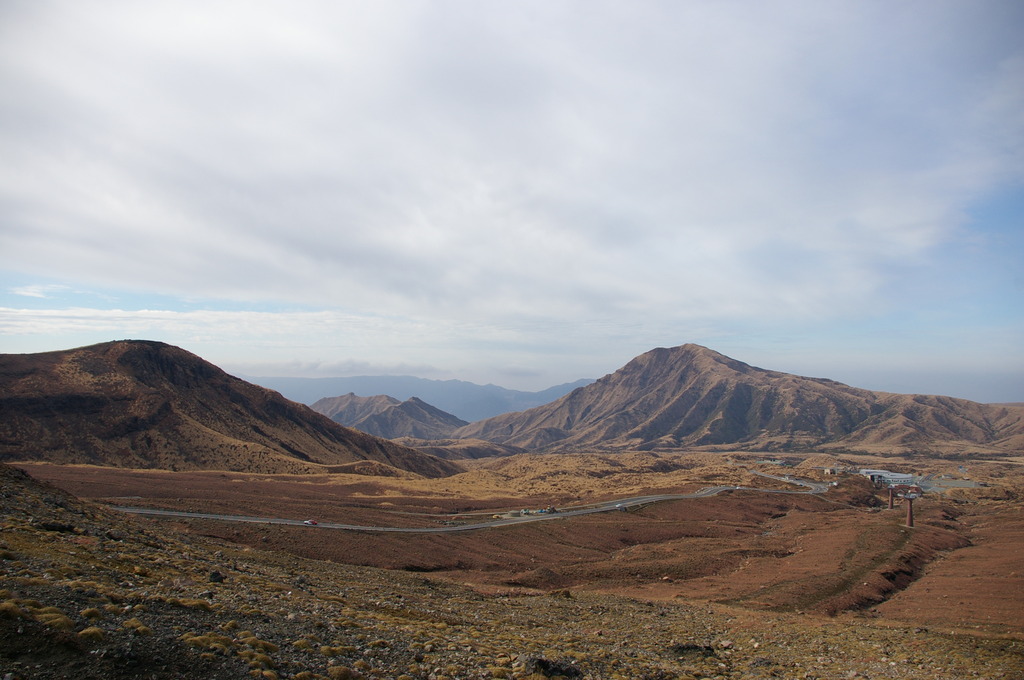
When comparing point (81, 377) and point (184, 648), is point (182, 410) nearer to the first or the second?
point (81, 377)

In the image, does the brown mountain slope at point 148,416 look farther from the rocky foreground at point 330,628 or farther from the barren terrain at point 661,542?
the rocky foreground at point 330,628

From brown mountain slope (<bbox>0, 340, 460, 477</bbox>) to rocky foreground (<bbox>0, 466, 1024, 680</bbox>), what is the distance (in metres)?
90.7

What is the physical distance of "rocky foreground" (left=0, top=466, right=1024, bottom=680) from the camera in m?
11.8

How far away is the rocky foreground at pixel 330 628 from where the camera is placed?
38.8 feet

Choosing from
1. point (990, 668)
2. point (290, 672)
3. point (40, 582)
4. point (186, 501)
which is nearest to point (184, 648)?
point (290, 672)

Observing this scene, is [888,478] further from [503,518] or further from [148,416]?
[148,416]

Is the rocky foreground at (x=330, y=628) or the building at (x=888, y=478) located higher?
the rocky foreground at (x=330, y=628)

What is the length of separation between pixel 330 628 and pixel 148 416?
126095mm

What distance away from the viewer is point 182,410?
4961 inches

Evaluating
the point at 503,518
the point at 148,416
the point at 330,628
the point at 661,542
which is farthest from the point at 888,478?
the point at 148,416

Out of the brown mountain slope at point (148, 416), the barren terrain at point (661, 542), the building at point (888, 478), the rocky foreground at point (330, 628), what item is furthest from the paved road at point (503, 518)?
the brown mountain slope at point (148, 416)

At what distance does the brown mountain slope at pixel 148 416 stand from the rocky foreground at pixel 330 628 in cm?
9073

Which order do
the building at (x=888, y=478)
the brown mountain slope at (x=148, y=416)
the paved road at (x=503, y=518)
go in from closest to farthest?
1. the paved road at (x=503, y=518)
2. the brown mountain slope at (x=148, y=416)
3. the building at (x=888, y=478)

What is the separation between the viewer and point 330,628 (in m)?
17.1
